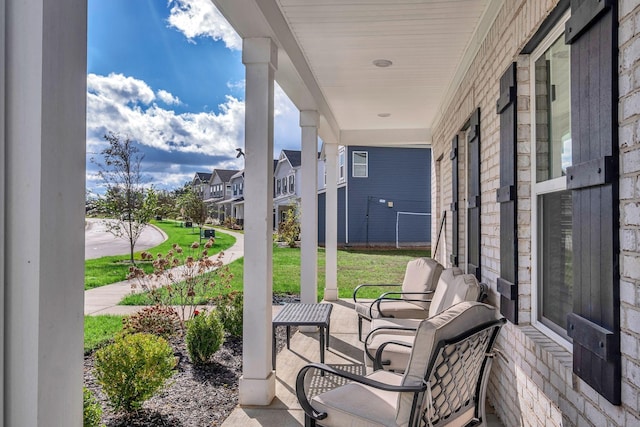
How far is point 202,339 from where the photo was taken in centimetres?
433

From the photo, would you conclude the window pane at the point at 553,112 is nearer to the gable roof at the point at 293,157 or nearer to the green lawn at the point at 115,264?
the green lawn at the point at 115,264

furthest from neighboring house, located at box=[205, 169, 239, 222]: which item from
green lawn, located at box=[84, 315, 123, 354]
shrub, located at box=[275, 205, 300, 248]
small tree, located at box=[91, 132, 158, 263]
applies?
green lawn, located at box=[84, 315, 123, 354]

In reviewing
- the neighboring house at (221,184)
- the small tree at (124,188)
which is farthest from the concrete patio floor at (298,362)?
the neighboring house at (221,184)

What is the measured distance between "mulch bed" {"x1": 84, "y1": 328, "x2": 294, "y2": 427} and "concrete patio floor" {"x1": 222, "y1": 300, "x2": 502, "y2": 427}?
20cm

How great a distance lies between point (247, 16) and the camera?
3.14 m

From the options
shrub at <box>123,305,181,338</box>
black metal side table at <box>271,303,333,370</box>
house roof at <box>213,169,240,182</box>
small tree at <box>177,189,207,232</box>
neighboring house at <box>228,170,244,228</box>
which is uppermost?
house roof at <box>213,169,240,182</box>

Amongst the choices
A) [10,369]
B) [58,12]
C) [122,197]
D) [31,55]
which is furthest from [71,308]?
[122,197]

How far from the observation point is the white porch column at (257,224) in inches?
138

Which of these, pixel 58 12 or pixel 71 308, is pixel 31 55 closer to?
pixel 58 12

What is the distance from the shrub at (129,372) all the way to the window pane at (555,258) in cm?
254

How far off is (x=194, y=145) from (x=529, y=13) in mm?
23238

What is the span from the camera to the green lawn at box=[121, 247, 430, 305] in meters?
9.53

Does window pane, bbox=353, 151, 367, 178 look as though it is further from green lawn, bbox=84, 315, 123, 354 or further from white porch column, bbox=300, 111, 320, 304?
green lawn, bbox=84, 315, 123, 354

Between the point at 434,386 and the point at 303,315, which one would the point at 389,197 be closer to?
the point at 303,315
